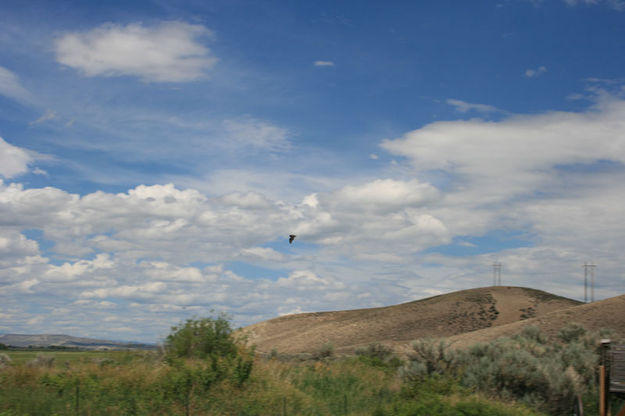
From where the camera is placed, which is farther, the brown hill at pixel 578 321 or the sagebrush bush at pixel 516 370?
the brown hill at pixel 578 321

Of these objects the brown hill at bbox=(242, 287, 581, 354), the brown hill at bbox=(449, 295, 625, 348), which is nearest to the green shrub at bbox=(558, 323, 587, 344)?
the brown hill at bbox=(449, 295, 625, 348)

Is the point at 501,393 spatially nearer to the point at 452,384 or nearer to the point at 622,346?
the point at 452,384

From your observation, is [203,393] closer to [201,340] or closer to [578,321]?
[201,340]

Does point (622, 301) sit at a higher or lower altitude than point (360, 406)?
higher

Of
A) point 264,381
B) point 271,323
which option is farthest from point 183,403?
point 271,323

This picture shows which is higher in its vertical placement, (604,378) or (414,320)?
(414,320)

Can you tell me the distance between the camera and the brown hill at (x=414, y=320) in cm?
7200


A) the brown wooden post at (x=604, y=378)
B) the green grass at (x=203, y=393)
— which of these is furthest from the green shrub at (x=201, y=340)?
the brown wooden post at (x=604, y=378)

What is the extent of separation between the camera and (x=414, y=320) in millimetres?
78250

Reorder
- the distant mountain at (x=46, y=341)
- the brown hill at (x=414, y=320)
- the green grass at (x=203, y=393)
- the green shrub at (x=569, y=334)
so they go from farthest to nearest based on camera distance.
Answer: the distant mountain at (x=46, y=341) < the brown hill at (x=414, y=320) < the green shrub at (x=569, y=334) < the green grass at (x=203, y=393)

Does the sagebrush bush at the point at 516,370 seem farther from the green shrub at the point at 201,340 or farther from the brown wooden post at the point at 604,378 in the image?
the green shrub at the point at 201,340

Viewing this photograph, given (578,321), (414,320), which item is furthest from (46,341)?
(578,321)

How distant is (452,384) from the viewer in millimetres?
22016

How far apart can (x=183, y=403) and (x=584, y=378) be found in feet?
57.5
